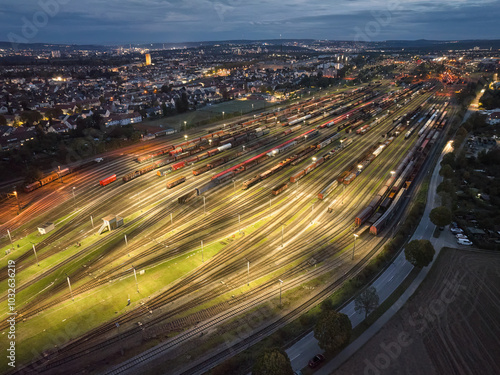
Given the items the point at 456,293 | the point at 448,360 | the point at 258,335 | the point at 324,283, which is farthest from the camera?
the point at 324,283

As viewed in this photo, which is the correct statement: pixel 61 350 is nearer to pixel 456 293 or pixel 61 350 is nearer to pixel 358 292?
pixel 358 292

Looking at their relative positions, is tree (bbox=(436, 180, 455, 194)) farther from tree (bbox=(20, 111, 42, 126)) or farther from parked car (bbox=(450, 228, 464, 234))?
tree (bbox=(20, 111, 42, 126))

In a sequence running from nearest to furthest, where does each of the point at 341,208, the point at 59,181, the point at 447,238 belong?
the point at 447,238 < the point at 341,208 < the point at 59,181

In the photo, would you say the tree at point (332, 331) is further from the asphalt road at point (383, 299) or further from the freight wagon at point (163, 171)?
the freight wagon at point (163, 171)

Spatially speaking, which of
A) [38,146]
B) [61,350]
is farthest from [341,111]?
[61,350]

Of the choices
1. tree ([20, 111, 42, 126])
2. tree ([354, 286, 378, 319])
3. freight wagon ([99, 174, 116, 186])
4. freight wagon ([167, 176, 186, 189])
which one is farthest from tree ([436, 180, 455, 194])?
tree ([20, 111, 42, 126])
